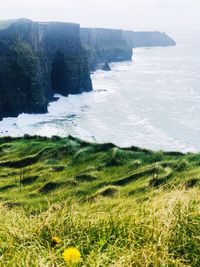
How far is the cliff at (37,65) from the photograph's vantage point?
10162 centimetres

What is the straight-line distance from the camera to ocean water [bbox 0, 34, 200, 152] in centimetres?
7819

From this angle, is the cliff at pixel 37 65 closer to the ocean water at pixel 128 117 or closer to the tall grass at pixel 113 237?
the ocean water at pixel 128 117

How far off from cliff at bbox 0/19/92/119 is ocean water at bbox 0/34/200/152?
342cm

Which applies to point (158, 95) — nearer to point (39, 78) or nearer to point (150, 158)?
point (39, 78)

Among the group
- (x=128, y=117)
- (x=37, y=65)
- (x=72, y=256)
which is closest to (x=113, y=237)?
(x=72, y=256)

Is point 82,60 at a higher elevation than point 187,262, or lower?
lower

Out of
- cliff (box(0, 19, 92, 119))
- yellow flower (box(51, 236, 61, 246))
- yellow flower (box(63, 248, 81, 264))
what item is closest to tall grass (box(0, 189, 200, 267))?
yellow flower (box(51, 236, 61, 246))

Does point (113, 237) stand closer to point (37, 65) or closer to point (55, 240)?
point (55, 240)

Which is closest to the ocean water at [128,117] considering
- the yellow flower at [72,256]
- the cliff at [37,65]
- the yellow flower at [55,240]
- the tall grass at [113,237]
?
the cliff at [37,65]

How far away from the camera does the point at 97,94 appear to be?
426ft

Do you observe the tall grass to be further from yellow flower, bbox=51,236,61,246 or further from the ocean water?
the ocean water

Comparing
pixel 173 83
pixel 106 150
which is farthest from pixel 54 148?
pixel 173 83

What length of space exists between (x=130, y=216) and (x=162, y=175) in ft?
66.7

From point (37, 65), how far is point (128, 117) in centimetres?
2604
